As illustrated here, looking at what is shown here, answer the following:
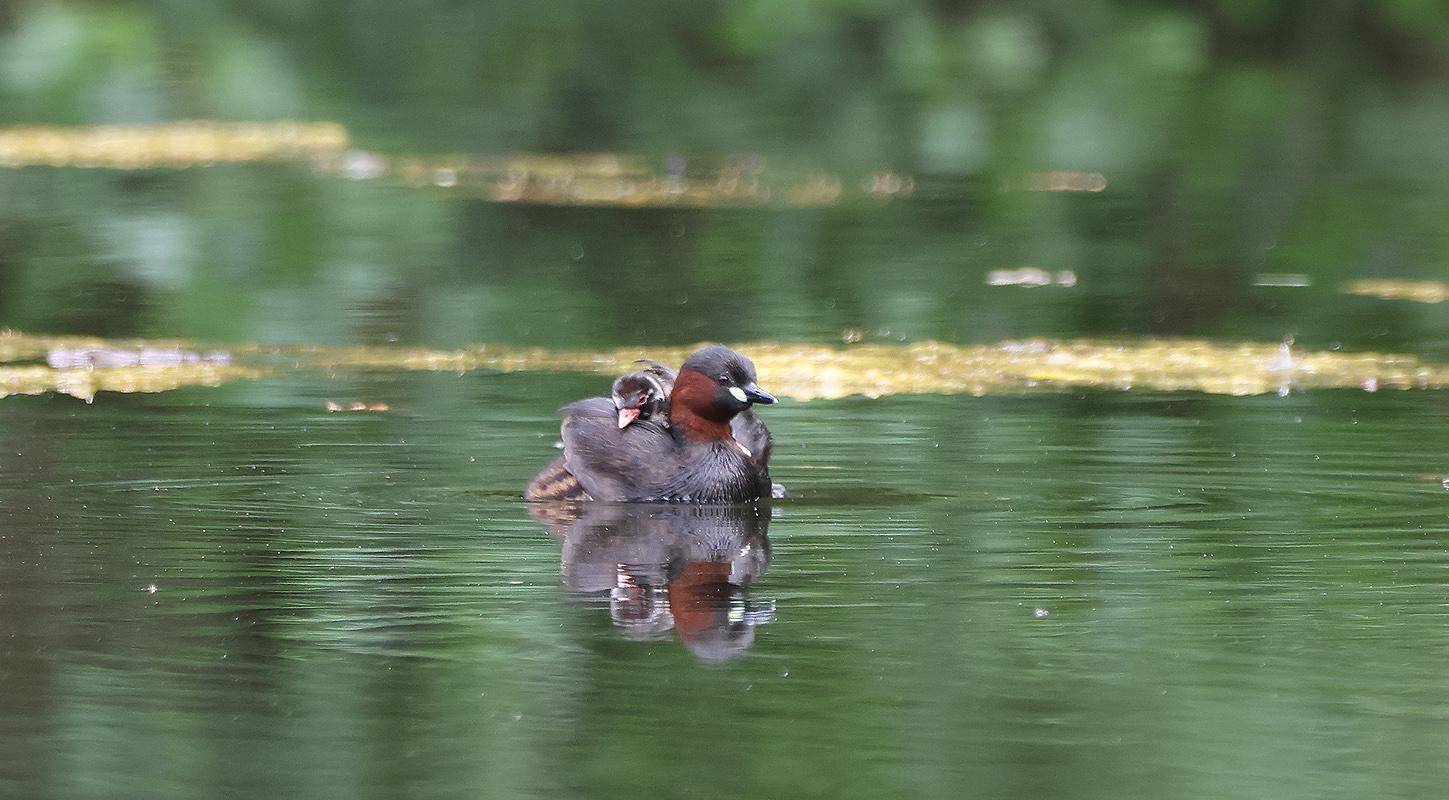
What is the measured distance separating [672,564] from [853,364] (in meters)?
3.64

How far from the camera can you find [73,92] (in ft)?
74.0

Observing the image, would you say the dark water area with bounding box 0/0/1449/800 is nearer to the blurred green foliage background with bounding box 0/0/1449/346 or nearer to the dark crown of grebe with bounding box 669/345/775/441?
the blurred green foliage background with bounding box 0/0/1449/346

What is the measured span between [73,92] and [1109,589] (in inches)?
726

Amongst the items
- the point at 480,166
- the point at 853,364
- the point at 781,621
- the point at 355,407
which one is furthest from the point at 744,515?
the point at 480,166

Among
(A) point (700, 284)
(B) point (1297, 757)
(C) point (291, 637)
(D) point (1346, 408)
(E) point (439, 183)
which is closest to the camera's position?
(B) point (1297, 757)

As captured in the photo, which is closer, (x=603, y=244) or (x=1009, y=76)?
(x=603, y=244)

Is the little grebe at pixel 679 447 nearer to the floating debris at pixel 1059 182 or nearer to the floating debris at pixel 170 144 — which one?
the floating debris at pixel 1059 182

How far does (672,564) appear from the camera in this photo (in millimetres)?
6285

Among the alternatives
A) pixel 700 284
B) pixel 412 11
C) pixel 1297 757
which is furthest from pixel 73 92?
pixel 1297 757

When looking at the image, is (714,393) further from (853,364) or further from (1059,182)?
(1059,182)

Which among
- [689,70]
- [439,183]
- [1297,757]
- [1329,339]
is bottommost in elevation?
[1297,757]

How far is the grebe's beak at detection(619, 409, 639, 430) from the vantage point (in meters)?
7.39

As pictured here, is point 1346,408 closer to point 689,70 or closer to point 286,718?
point 286,718

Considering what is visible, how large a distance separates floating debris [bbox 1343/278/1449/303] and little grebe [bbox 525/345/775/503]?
18.3 ft
